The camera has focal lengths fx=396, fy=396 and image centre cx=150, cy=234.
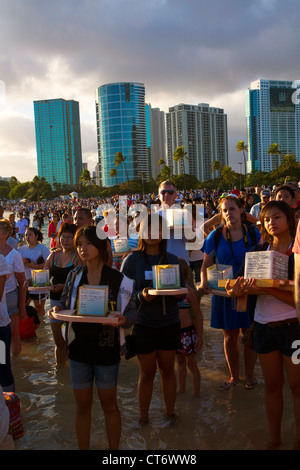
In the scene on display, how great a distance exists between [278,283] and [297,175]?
90.3m

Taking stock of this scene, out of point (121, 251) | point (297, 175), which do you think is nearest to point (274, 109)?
point (297, 175)

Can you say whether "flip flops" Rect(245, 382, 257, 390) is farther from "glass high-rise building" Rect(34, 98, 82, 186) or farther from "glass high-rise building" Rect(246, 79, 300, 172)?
"glass high-rise building" Rect(34, 98, 82, 186)

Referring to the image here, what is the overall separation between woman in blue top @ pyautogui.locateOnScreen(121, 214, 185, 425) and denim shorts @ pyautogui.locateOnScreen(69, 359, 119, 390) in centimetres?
56

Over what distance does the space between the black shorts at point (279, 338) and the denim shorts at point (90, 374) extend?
3.86 ft

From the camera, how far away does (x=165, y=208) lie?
5.30 m

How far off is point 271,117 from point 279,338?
137088mm

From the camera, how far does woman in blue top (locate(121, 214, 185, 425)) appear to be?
363 cm

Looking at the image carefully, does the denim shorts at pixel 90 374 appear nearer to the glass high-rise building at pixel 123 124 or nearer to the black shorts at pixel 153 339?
the black shorts at pixel 153 339

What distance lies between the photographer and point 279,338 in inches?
121

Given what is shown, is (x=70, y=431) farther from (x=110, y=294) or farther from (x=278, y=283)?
(x=278, y=283)

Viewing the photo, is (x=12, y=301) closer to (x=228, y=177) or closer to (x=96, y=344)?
(x=96, y=344)

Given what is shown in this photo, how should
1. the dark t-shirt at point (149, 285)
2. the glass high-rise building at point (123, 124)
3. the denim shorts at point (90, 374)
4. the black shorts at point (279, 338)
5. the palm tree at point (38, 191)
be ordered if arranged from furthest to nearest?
the glass high-rise building at point (123, 124)
the palm tree at point (38, 191)
the dark t-shirt at point (149, 285)
the denim shorts at point (90, 374)
the black shorts at point (279, 338)

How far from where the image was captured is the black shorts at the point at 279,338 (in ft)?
9.88

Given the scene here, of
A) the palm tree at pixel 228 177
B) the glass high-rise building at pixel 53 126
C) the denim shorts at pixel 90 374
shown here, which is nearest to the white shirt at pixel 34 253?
the denim shorts at pixel 90 374
